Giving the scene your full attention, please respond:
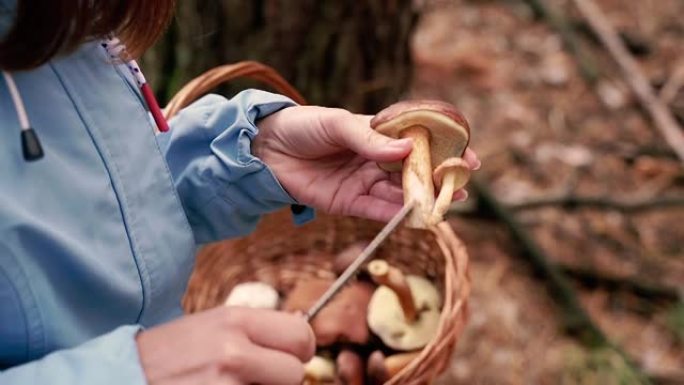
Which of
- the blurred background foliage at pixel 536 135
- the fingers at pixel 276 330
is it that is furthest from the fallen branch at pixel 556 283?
the fingers at pixel 276 330

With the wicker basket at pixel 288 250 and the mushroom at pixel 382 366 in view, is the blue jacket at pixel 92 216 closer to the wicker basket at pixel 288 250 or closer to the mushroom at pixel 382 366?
the wicker basket at pixel 288 250

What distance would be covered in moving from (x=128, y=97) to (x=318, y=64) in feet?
2.68

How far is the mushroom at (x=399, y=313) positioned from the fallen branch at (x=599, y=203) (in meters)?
0.87

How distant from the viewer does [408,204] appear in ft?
2.77

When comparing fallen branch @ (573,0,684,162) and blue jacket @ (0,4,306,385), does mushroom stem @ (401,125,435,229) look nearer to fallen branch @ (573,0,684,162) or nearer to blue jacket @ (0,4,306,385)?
blue jacket @ (0,4,306,385)

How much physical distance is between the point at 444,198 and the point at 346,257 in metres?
0.54

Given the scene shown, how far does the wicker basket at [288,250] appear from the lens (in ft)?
3.98

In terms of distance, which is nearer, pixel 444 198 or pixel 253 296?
pixel 444 198

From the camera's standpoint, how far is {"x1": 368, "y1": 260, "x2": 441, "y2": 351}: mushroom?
1.25m

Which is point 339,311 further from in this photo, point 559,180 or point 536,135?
point 536,135

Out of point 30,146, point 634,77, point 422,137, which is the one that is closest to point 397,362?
point 422,137

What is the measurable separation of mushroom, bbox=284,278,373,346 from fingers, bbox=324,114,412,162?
409 millimetres

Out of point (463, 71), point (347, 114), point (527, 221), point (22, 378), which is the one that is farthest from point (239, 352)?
point (463, 71)

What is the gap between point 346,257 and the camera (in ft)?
4.50
